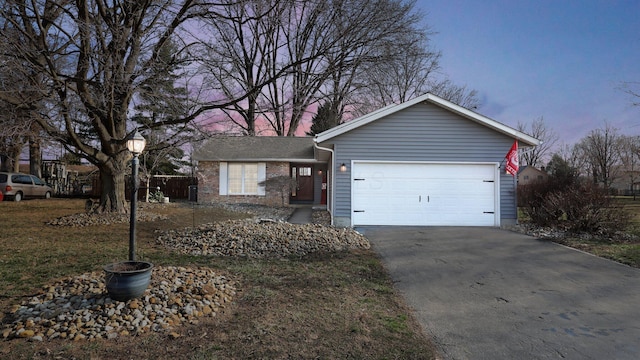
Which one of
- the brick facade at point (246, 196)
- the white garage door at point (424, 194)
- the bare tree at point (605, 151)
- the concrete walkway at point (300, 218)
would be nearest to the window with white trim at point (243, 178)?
the brick facade at point (246, 196)

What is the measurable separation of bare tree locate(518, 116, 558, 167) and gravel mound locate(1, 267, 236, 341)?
1523 inches

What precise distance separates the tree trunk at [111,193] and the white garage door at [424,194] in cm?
777

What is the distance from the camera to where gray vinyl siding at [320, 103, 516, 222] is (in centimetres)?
1073

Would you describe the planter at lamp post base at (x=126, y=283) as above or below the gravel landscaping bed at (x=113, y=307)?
above

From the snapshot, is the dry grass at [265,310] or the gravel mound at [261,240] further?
the gravel mound at [261,240]

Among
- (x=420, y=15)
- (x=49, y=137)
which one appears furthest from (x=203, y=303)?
(x=420, y=15)

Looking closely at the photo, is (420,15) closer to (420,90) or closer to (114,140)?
(420,90)

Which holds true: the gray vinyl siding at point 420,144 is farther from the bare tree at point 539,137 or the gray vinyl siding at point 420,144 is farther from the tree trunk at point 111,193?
the bare tree at point 539,137

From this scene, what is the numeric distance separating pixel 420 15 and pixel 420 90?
8252 millimetres

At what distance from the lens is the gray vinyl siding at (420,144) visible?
35.2ft

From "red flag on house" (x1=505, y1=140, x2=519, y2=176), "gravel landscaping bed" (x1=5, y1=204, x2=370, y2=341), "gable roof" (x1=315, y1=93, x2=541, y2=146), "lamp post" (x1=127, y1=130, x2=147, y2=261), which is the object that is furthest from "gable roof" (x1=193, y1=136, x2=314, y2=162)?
"gravel landscaping bed" (x1=5, y1=204, x2=370, y2=341)

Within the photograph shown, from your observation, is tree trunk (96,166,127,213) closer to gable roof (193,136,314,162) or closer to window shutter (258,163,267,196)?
gable roof (193,136,314,162)

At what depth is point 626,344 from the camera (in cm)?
343

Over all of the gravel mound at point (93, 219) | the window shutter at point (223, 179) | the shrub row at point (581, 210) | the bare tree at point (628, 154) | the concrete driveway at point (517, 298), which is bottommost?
the concrete driveway at point (517, 298)
